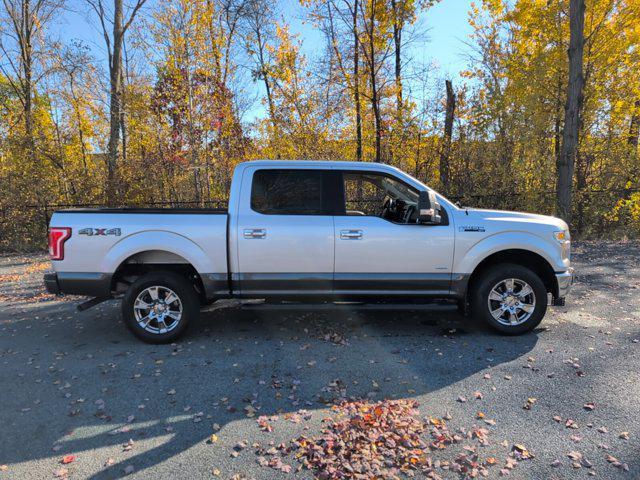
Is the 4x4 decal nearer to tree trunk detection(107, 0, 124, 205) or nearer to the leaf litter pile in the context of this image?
the leaf litter pile

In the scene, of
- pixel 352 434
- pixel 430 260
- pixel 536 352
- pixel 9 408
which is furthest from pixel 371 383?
pixel 9 408

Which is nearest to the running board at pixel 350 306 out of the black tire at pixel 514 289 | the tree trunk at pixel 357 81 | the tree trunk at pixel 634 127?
the black tire at pixel 514 289

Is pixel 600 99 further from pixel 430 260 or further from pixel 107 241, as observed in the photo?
pixel 107 241

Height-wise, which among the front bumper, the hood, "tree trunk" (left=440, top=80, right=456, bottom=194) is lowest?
the front bumper

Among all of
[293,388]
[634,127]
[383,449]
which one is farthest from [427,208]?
[634,127]

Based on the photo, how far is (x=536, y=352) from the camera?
14.7 ft

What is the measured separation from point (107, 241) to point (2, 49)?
698 inches

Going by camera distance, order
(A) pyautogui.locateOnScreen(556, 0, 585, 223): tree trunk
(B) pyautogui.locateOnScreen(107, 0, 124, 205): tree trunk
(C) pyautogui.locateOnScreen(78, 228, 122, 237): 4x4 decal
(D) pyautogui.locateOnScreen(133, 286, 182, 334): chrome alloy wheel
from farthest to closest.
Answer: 1. (B) pyautogui.locateOnScreen(107, 0, 124, 205): tree trunk
2. (A) pyautogui.locateOnScreen(556, 0, 585, 223): tree trunk
3. (D) pyautogui.locateOnScreen(133, 286, 182, 334): chrome alloy wheel
4. (C) pyautogui.locateOnScreen(78, 228, 122, 237): 4x4 decal

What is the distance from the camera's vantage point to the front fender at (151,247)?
4.65m

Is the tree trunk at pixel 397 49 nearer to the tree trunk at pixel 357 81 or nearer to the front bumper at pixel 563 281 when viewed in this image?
the tree trunk at pixel 357 81

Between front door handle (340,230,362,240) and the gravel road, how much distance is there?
120 cm

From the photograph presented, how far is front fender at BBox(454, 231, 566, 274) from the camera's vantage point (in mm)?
4781

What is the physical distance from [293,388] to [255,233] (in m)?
1.73

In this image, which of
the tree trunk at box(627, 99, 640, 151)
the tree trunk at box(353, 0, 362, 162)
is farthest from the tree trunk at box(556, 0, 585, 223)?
the tree trunk at box(353, 0, 362, 162)
